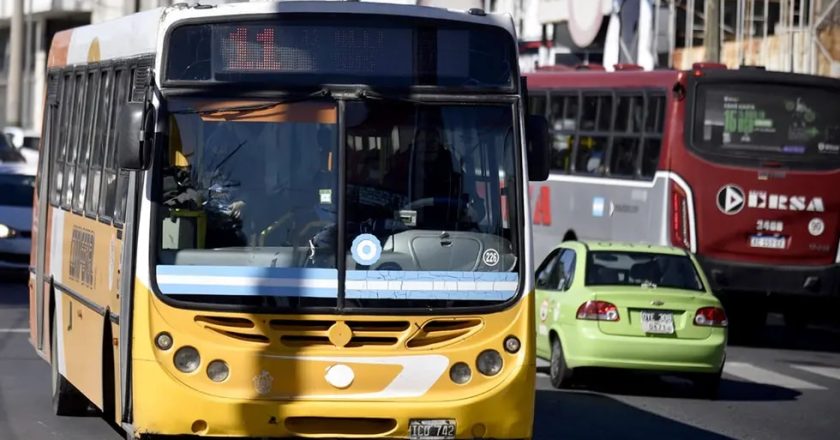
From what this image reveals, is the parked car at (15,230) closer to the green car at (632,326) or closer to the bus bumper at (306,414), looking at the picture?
the green car at (632,326)

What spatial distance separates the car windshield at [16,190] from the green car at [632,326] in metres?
11.2

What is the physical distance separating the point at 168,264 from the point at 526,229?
6.09 ft

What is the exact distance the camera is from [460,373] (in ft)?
29.0

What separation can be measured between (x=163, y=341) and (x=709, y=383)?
8013 millimetres

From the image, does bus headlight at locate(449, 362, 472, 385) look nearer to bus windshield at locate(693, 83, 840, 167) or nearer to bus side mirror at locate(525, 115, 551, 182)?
bus side mirror at locate(525, 115, 551, 182)

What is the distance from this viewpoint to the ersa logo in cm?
2123

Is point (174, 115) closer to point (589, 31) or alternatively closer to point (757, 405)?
point (757, 405)

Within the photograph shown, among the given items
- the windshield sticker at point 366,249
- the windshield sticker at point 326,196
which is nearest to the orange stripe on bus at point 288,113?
the windshield sticker at point 326,196

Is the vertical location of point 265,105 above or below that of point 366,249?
above

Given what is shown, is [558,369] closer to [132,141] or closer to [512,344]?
[512,344]

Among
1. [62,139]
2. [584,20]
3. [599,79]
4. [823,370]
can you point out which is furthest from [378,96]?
[584,20]

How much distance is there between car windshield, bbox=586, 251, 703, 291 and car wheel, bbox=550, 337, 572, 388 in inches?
28.4

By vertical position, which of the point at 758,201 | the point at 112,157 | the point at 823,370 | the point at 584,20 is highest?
the point at 584,20

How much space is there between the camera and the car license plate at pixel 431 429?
28.7 feet
